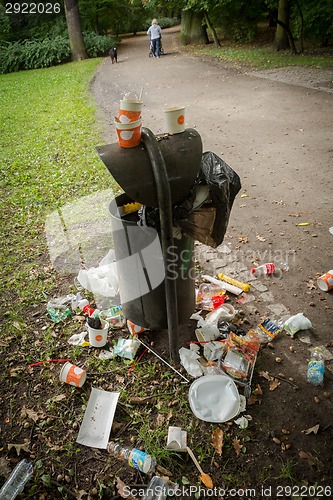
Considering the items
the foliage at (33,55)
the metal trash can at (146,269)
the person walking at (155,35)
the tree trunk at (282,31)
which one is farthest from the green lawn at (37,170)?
the tree trunk at (282,31)

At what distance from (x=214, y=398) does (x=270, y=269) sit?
1582 mm

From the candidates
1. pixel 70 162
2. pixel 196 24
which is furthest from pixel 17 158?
pixel 196 24

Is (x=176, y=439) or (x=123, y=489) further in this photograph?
(x=176, y=439)

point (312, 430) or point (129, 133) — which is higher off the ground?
point (129, 133)

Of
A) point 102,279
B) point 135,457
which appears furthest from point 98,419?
point 102,279

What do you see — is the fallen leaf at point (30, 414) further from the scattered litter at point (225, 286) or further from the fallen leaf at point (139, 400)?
the scattered litter at point (225, 286)

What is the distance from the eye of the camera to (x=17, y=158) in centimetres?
725

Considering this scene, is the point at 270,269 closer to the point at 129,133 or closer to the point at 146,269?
the point at 146,269

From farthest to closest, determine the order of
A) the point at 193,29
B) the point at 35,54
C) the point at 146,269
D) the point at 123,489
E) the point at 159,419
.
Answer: the point at 193,29, the point at 35,54, the point at 146,269, the point at 159,419, the point at 123,489

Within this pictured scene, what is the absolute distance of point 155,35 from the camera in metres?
16.6

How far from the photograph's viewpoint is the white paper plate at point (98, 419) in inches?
98.7

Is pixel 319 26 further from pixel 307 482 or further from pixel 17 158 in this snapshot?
pixel 307 482

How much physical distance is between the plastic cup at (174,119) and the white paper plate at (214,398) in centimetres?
175

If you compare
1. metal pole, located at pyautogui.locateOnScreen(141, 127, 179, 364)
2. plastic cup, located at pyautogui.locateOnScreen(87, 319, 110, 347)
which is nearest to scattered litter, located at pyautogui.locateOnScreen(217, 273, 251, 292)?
metal pole, located at pyautogui.locateOnScreen(141, 127, 179, 364)
